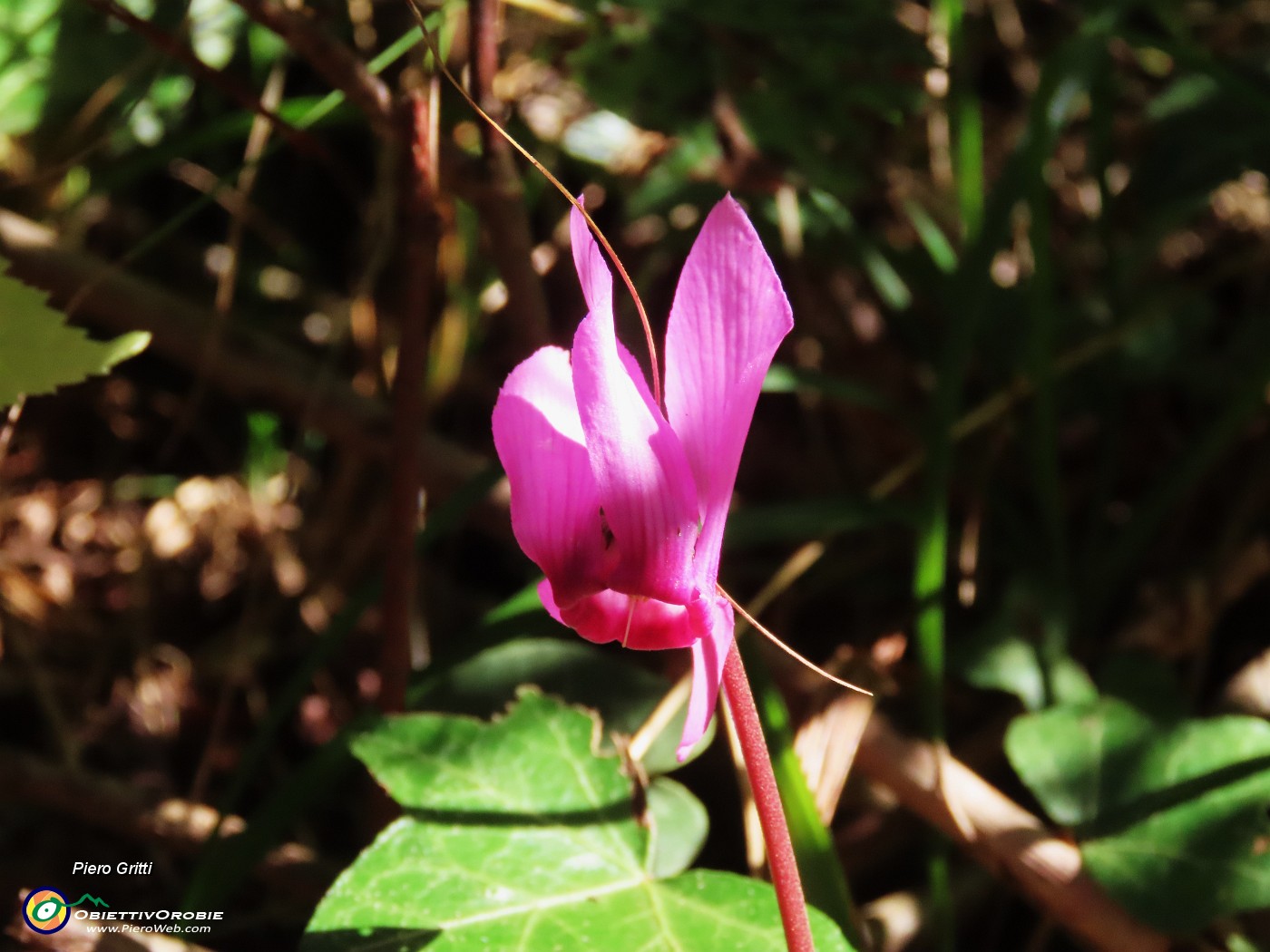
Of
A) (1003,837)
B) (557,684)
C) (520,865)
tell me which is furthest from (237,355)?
(1003,837)

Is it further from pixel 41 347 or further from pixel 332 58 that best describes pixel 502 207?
pixel 41 347

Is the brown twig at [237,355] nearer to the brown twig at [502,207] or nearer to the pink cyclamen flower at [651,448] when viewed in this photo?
the brown twig at [502,207]

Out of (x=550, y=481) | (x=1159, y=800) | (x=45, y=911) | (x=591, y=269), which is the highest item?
(x=591, y=269)

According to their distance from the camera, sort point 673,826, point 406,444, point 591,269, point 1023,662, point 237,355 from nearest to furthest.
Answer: point 591,269
point 673,826
point 406,444
point 1023,662
point 237,355


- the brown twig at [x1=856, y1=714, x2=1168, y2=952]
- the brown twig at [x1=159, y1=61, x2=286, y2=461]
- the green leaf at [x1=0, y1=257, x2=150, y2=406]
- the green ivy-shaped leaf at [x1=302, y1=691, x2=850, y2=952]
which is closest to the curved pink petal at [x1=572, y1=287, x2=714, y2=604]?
the green ivy-shaped leaf at [x1=302, y1=691, x2=850, y2=952]

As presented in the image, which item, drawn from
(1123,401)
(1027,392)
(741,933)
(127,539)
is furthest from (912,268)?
(127,539)

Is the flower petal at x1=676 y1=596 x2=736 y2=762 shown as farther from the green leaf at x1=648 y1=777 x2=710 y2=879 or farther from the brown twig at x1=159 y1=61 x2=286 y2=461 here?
the brown twig at x1=159 y1=61 x2=286 y2=461

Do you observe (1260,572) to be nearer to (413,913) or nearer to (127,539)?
(413,913)
